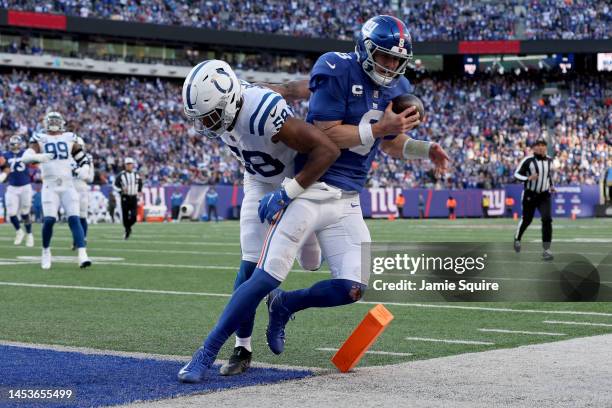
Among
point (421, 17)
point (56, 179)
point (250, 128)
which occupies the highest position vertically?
point (421, 17)

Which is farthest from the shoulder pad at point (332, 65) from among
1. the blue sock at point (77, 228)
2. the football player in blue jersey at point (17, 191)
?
the football player in blue jersey at point (17, 191)

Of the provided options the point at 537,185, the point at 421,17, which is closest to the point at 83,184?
the point at 537,185

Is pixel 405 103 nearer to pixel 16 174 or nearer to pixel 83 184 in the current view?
pixel 83 184

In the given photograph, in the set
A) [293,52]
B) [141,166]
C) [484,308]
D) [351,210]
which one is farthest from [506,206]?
[351,210]

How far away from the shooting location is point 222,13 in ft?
150

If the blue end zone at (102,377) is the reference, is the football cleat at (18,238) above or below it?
below

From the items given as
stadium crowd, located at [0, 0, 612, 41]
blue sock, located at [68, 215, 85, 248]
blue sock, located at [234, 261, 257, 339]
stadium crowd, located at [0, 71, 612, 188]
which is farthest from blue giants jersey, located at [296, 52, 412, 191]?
stadium crowd, located at [0, 0, 612, 41]

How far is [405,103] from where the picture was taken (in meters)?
4.84

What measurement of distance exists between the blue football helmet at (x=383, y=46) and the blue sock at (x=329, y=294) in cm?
96

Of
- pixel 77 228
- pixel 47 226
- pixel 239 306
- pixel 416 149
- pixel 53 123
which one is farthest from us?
pixel 53 123

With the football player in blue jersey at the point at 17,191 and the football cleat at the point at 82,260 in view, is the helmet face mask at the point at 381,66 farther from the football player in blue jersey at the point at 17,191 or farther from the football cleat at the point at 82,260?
the football player in blue jersey at the point at 17,191

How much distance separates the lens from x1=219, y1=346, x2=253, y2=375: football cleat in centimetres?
471

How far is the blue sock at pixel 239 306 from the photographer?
15.0 feet

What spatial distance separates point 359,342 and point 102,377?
3.91ft
